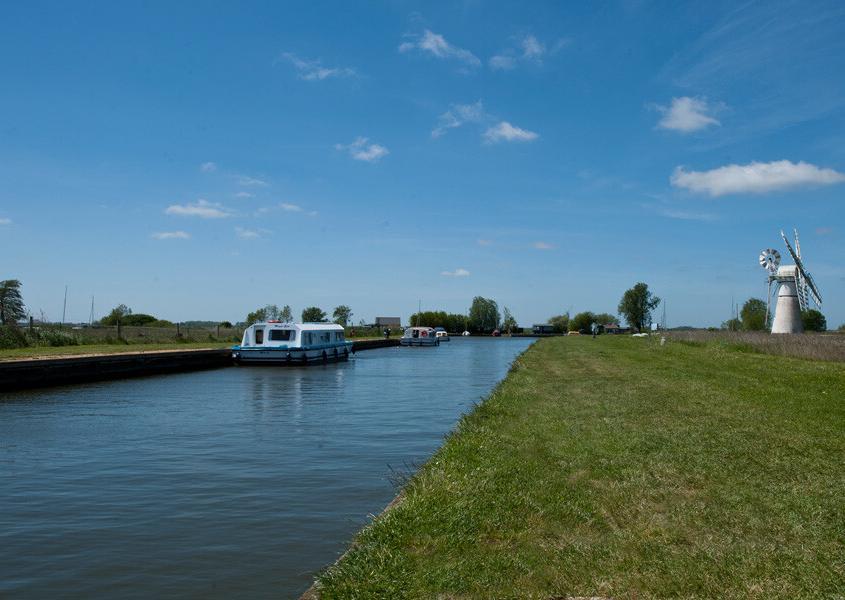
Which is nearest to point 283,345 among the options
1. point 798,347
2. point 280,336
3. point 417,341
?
point 280,336

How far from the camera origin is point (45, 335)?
39375 mm

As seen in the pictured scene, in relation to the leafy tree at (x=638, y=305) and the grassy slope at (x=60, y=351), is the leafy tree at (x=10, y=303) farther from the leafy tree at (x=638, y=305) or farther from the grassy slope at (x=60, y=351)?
the leafy tree at (x=638, y=305)

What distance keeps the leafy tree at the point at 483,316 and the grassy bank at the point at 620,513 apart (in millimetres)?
147682

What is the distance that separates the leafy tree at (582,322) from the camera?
15388 cm

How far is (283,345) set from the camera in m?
41.8

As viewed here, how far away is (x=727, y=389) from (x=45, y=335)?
35523 mm

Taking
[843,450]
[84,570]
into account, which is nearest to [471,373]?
[843,450]

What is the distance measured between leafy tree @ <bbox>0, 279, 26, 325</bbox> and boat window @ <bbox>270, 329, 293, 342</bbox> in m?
13.7

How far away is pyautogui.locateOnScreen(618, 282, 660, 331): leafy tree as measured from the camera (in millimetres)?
157000

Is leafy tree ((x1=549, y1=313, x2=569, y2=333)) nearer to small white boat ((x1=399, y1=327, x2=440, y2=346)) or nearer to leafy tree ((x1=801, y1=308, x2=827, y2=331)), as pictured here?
leafy tree ((x1=801, y1=308, x2=827, y2=331))

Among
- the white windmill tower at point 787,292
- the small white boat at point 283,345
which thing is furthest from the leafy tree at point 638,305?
the small white boat at point 283,345

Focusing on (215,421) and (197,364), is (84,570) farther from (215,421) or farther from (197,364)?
(197,364)

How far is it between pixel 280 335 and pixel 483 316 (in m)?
122

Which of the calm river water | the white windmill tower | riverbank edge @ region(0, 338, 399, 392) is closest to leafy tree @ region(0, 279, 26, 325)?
riverbank edge @ region(0, 338, 399, 392)
